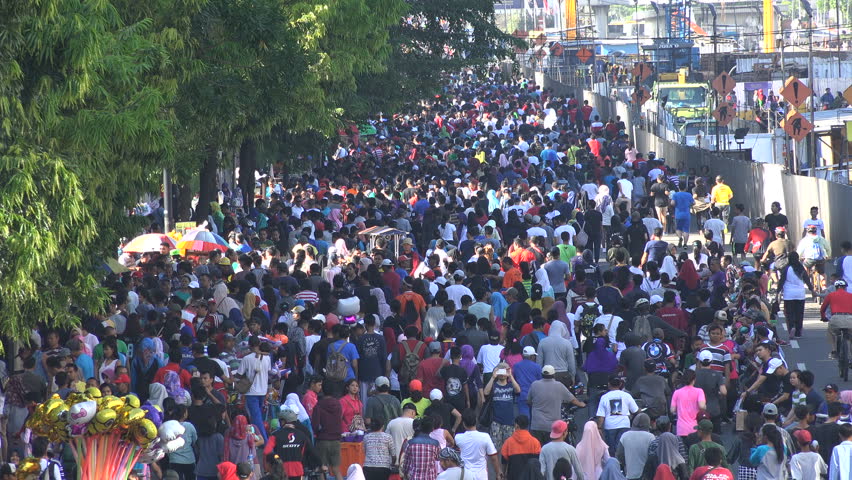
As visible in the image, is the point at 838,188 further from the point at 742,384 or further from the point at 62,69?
the point at 62,69

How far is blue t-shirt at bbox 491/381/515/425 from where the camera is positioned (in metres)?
15.0

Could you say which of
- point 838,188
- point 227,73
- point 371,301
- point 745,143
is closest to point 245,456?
point 371,301

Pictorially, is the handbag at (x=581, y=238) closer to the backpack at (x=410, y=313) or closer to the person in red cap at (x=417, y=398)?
the backpack at (x=410, y=313)

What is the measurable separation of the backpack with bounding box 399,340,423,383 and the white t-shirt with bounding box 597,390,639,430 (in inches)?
95.9

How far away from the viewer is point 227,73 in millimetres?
18625

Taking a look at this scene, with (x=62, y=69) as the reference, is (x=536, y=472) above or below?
below

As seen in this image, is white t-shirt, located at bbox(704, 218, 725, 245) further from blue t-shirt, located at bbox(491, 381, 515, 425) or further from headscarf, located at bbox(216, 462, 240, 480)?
headscarf, located at bbox(216, 462, 240, 480)

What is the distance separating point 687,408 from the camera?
1427cm

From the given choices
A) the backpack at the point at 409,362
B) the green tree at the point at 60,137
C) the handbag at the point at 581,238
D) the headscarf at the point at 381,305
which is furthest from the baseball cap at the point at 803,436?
the handbag at the point at 581,238

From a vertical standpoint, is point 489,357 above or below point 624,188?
above

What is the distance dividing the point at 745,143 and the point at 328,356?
3198 cm

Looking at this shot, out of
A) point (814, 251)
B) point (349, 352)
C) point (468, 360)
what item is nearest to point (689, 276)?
point (814, 251)

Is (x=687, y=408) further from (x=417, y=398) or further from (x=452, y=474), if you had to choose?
(x=452, y=474)

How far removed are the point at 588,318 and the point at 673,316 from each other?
995mm
